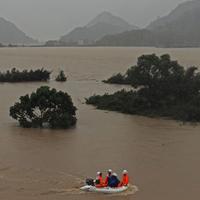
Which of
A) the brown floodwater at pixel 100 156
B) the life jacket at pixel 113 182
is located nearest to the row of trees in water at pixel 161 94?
the brown floodwater at pixel 100 156

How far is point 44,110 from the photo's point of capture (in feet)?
81.1

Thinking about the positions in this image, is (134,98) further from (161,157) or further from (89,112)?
(161,157)

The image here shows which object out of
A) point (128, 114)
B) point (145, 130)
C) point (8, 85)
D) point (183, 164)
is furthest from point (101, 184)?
point (8, 85)

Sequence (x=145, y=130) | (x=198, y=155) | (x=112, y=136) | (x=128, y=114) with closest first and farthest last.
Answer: (x=198, y=155) < (x=112, y=136) < (x=145, y=130) < (x=128, y=114)

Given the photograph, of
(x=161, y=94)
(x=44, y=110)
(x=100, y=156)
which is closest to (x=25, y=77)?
(x=161, y=94)

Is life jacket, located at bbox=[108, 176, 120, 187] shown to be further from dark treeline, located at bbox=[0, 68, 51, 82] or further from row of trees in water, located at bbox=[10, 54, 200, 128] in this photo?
dark treeline, located at bbox=[0, 68, 51, 82]

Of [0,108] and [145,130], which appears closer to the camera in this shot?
[145,130]

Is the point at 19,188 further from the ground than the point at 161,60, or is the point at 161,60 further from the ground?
the point at 161,60

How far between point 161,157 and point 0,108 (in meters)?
13.6

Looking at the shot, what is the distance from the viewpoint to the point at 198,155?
20.1 m

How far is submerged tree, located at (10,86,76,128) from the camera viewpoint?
24.4 meters

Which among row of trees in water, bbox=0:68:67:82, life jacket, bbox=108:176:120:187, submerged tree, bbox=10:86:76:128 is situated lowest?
life jacket, bbox=108:176:120:187

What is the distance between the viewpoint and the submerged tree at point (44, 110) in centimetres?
2438

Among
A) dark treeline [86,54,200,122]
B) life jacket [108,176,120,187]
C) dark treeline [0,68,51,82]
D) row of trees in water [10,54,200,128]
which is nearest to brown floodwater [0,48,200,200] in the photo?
life jacket [108,176,120,187]
